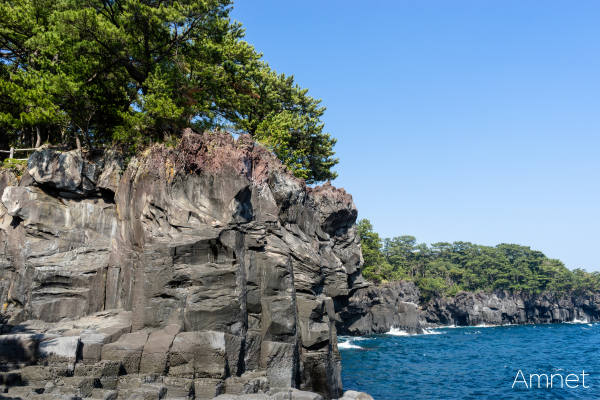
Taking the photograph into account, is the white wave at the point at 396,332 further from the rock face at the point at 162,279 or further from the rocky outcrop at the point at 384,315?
the rock face at the point at 162,279

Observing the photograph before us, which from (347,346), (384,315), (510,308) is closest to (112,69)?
(347,346)

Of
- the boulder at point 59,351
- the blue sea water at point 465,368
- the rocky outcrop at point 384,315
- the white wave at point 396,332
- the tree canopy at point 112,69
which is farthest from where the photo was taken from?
the white wave at point 396,332

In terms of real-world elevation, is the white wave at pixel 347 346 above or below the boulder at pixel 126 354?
below

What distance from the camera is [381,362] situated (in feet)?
113

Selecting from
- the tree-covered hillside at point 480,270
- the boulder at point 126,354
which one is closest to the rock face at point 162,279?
the boulder at point 126,354

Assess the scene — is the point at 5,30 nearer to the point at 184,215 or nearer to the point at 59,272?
the point at 59,272

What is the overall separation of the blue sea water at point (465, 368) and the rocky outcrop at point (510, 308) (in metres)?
35.8

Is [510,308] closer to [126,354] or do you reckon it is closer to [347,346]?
[347,346]

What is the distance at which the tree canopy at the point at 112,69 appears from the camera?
2014 centimetres

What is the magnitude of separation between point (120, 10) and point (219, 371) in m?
20.7

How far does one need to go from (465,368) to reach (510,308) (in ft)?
234

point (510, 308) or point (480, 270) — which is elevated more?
point (480, 270)

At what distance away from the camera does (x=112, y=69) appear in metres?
23.3

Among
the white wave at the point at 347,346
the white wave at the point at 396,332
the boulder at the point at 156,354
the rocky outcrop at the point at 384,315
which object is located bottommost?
the white wave at the point at 396,332
